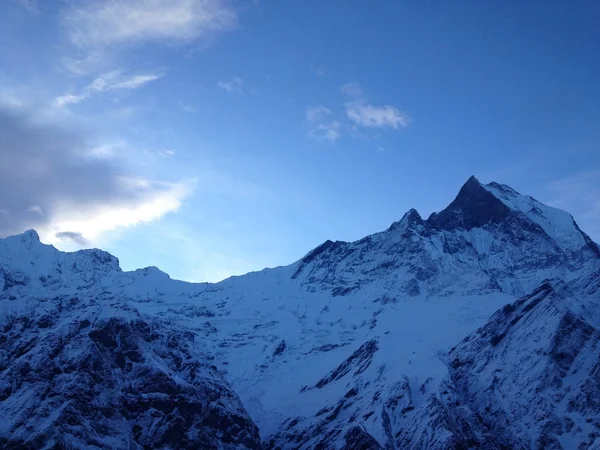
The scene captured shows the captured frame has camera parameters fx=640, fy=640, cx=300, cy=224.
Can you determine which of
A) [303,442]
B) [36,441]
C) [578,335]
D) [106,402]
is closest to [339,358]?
[303,442]

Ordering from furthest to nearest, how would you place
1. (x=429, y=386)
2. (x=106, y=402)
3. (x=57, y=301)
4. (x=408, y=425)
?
(x=57, y=301), (x=429, y=386), (x=408, y=425), (x=106, y=402)

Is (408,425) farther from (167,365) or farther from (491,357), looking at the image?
(167,365)

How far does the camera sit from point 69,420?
101625mm

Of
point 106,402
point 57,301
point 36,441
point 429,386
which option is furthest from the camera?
point 57,301

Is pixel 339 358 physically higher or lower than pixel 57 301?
lower

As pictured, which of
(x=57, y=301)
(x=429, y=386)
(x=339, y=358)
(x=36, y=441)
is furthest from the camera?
(x=339, y=358)

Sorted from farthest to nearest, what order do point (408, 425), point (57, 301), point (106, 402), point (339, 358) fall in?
point (339, 358) → point (57, 301) → point (408, 425) → point (106, 402)

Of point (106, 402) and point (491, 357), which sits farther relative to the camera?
point (491, 357)

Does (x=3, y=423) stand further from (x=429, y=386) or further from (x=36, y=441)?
(x=429, y=386)

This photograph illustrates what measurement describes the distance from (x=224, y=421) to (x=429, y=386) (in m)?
42.5

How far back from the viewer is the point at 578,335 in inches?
4983

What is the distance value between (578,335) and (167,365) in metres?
82.2

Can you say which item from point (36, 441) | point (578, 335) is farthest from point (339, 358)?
point (36, 441)

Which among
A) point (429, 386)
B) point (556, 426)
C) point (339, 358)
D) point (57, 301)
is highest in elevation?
point (57, 301)
